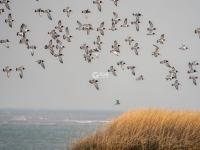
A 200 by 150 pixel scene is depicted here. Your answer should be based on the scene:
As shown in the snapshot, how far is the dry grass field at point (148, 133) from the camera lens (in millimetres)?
37250

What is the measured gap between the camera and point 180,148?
122ft

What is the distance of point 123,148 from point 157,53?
1277cm

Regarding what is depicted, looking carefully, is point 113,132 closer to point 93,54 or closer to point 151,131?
point 151,131

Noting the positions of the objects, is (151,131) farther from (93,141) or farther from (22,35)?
(22,35)

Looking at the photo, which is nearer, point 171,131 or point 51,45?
point 171,131

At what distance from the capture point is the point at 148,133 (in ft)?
124

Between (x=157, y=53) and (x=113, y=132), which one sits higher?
(x=157, y=53)

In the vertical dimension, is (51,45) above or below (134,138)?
above

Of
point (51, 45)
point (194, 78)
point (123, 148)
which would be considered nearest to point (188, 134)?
point (123, 148)

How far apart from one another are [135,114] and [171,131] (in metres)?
1.93

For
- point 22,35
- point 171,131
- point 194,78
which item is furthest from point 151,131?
point 22,35

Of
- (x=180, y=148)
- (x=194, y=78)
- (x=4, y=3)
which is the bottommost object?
(x=180, y=148)

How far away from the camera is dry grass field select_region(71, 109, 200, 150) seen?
122ft

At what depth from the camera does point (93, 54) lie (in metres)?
51.4
